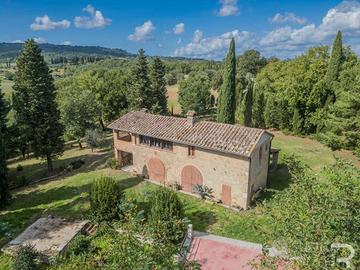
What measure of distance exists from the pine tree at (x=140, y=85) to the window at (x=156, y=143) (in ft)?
63.7

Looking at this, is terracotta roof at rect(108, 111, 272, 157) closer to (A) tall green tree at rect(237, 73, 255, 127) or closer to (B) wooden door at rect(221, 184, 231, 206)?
(B) wooden door at rect(221, 184, 231, 206)

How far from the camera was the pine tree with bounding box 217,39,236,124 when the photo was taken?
4500 cm

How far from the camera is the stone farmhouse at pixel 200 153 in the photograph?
80.2ft

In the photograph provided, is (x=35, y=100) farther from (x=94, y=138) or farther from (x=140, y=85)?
(x=140, y=85)

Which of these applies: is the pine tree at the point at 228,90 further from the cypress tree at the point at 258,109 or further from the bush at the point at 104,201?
the bush at the point at 104,201

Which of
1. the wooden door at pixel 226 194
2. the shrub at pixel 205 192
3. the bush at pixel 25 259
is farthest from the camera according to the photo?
the shrub at pixel 205 192

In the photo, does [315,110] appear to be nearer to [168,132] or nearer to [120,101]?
[168,132]

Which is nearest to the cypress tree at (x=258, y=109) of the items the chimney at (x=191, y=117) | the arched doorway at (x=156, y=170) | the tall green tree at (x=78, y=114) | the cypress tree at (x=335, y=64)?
the cypress tree at (x=335, y=64)

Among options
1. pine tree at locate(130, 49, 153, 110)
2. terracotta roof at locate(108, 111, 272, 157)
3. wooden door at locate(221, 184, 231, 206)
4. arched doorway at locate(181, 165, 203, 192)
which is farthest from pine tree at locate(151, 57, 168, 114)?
wooden door at locate(221, 184, 231, 206)

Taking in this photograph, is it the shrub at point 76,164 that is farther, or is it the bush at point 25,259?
the shrub at point 76,164

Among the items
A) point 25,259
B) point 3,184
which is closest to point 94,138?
point 3,184

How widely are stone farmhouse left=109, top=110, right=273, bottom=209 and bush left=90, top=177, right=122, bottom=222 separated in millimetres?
7816

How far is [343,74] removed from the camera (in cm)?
4559

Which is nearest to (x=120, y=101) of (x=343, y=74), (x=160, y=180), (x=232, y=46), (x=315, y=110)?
(x=232, y=46)
